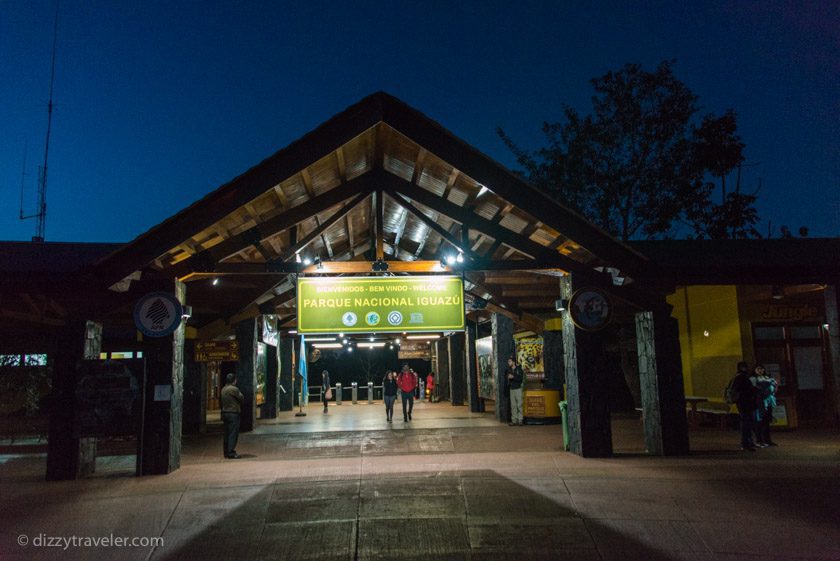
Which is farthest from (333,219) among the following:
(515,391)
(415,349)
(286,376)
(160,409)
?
(415,349)

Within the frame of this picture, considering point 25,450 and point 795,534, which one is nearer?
point 795,534

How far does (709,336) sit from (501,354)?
5645 millimetres

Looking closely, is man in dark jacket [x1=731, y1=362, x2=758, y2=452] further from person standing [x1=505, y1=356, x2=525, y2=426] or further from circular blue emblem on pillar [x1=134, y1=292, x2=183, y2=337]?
circular blue emblem on pillar [x1=134, y1=292, x2=183, y2=337]

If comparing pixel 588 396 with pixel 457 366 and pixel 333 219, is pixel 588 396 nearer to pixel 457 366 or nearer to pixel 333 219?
pixel 333 219

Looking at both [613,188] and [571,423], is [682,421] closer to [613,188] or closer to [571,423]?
[571,423]

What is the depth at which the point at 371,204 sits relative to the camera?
11.9 meters

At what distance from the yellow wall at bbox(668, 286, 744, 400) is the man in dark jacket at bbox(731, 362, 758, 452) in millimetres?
3956

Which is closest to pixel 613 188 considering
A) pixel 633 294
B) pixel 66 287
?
pixel 633 294

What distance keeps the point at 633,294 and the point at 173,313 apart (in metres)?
7.94

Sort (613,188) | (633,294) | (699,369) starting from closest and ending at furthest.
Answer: (633,294), (699,369), (613,188)

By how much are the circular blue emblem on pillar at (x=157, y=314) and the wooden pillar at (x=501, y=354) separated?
9322 mm

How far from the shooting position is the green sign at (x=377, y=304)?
995 centimetres

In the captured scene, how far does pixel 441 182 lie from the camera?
10.5 metres

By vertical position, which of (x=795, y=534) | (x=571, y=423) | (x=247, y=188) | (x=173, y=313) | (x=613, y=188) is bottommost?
(x=795, y=534)
